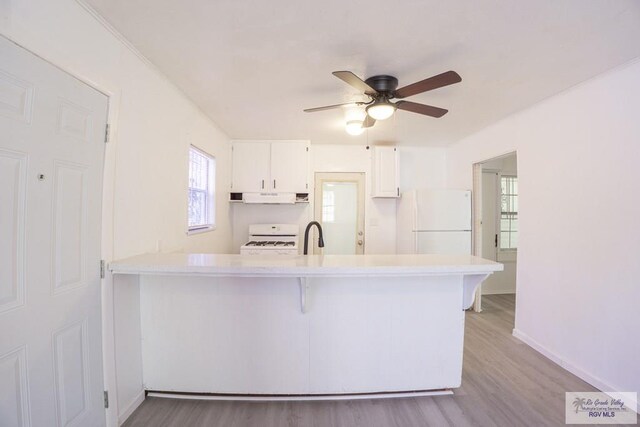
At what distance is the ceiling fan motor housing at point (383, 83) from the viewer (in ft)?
6.25

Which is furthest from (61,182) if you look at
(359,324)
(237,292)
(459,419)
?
(459,419)

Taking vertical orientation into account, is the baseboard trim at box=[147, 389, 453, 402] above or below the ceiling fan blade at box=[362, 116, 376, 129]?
below

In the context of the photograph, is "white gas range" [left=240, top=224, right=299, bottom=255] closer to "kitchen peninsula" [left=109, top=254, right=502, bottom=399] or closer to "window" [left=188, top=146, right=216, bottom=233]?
"window" [left=188, top=146, right=216, bottom=233]

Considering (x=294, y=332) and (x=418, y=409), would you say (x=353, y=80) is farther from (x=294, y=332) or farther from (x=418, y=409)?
(x=418, y=409)

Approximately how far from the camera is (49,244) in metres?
1.13

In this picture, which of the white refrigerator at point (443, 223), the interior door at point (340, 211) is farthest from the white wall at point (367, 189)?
the white refrigerator at point (443, 223)

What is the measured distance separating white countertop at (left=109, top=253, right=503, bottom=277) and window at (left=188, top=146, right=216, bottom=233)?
43.6 inches

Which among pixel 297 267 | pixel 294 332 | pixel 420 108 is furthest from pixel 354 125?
pixel 294 332

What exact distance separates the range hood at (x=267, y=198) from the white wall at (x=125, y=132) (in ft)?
4.40

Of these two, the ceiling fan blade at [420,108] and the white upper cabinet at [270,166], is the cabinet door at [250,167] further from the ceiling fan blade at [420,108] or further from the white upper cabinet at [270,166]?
the ceiling fan blade at [420,108]

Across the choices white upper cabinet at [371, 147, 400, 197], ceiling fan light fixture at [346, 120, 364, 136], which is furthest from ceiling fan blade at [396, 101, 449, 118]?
white upper cabinet at [371, 147, 400, 197]

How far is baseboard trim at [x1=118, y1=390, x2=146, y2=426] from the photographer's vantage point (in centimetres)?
151

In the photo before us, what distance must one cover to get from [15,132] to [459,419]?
8.92 feet

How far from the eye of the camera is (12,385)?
987mm
